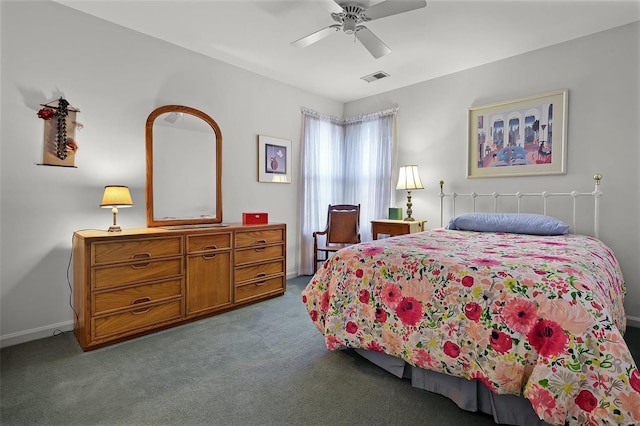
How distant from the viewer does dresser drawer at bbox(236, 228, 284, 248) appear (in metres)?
3.16

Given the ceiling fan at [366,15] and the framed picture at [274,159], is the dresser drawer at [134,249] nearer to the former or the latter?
the framed picture at [274,159]

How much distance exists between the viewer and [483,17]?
262 cm

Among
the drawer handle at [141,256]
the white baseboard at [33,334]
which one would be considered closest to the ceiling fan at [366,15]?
the drawer handle at [141,256]

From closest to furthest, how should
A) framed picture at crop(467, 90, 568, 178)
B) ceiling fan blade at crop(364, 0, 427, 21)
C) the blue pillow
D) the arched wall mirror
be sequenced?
ceiling fan blade at crop(364, 0, 427, 21)
the blue pillow
the arched wall mirror
framed picture at crop(467, 90, 568, 178)

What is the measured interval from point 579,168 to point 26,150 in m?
4.60

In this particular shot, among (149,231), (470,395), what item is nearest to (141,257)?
(149,231)

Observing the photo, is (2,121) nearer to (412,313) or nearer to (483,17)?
(412,313)

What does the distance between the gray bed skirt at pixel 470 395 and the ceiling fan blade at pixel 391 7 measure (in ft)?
7.18

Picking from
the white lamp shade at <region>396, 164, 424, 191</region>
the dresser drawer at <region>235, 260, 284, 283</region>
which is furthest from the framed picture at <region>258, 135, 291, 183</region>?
the white lamp shade at <region>396, 164, 424, 191</region>

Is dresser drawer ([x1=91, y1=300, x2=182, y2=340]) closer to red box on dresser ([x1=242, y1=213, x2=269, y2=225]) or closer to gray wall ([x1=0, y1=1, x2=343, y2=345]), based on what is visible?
gray wall ([x1=0, y1=1, x2=343, y2=345])

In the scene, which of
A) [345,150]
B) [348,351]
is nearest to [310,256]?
[345,150]

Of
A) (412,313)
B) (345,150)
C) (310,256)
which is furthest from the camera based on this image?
(345,150)

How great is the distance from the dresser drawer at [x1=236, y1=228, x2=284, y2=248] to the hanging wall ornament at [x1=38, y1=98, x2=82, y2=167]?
147cm

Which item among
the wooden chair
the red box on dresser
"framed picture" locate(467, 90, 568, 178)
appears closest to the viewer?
"framed picture" locate(467, 90, 568, 178)
